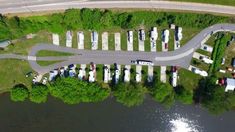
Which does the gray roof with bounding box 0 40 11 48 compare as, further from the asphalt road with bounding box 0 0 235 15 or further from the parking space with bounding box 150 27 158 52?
the parking space with bounding box 150 27 158 52

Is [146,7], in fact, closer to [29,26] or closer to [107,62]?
[107,62]

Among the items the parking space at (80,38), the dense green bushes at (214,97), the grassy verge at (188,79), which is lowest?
the dense green bushes at (214,97)

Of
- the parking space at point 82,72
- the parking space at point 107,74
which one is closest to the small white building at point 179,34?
the parking space at point 107,74

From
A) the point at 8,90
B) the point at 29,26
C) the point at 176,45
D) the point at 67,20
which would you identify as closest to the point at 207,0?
the point at 176,45

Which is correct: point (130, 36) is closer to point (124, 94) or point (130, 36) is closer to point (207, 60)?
point (124, 94)

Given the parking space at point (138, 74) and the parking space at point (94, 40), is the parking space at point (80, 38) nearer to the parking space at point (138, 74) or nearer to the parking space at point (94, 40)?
the parking space at point (94, 40)

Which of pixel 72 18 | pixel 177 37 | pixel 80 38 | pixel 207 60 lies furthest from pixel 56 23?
pixel 207 60
